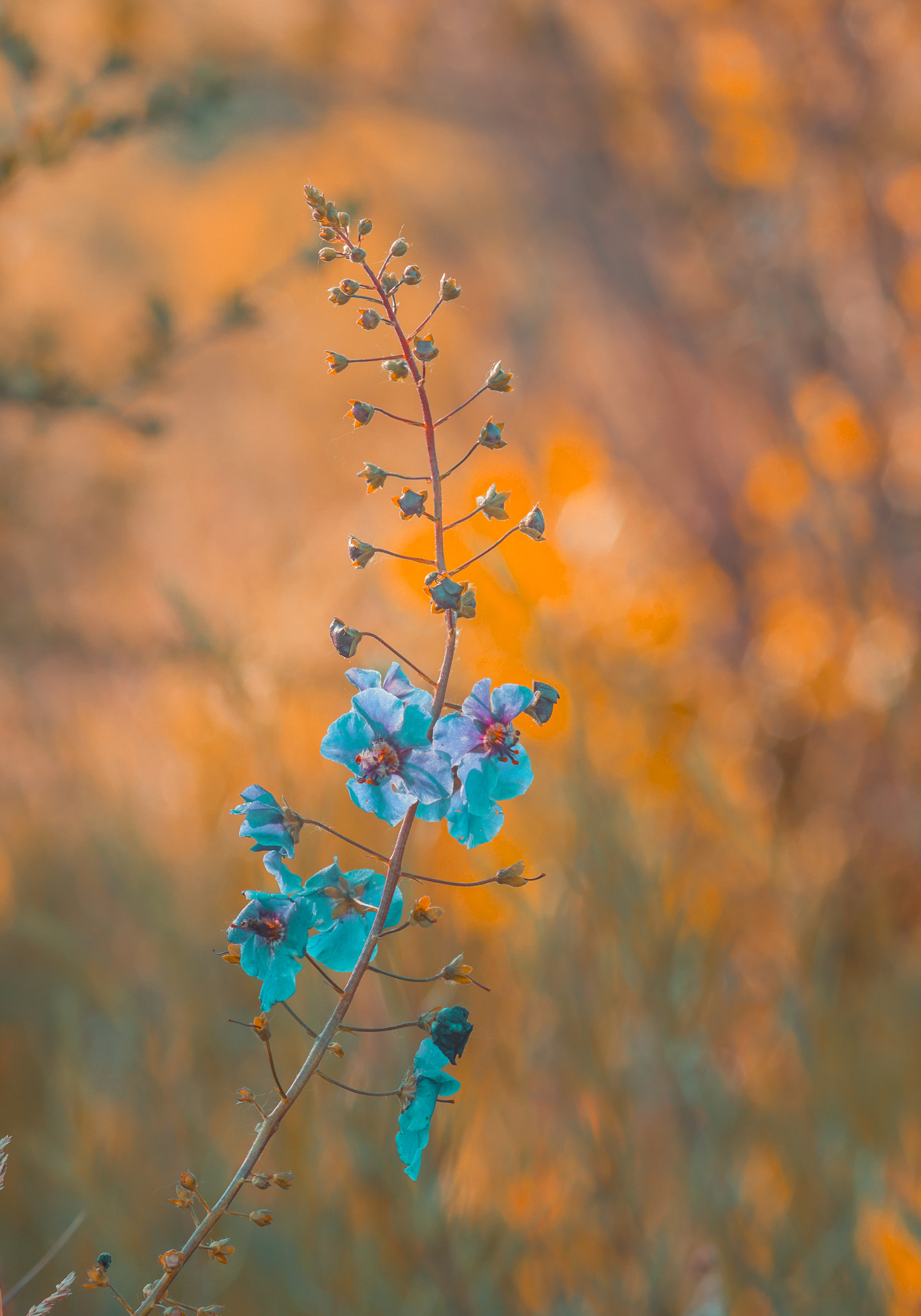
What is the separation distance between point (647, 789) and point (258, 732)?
97 cm

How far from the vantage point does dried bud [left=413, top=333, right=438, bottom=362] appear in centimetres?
42

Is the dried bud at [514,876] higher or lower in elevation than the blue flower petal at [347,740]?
lower

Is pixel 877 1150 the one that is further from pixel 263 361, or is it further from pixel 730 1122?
pixel 263 361

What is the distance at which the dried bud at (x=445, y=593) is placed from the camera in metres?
0.40

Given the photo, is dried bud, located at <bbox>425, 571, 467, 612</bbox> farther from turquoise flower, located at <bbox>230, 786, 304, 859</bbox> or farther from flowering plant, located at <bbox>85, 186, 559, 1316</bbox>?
turquoise flower, located at <bbox>230, 786, 304, 859</bbox>

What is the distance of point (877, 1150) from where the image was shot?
1.43m

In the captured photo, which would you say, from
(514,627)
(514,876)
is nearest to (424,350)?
(514,876)

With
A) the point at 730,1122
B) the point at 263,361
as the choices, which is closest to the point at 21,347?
the point at 730,1122

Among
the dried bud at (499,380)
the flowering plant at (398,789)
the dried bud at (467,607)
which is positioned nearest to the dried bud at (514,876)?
the flowering plant at (398,789)

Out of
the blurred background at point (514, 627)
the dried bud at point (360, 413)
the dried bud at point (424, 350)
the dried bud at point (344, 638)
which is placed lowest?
the dried bud at point (344, 638)

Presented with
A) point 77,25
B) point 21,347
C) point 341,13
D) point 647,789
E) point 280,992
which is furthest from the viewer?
point 341,13

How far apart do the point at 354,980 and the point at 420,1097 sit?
79 millimetres

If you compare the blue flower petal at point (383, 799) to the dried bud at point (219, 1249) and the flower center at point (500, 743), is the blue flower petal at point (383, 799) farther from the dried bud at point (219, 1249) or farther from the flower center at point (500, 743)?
the dried bud at point (219, 1249)

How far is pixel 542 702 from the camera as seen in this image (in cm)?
44
